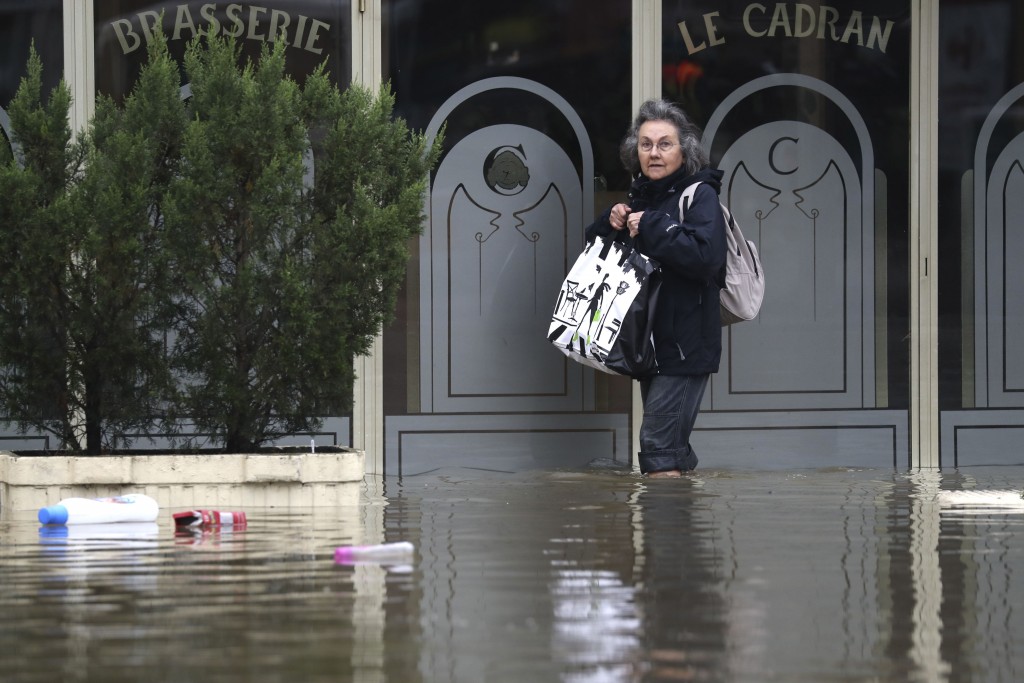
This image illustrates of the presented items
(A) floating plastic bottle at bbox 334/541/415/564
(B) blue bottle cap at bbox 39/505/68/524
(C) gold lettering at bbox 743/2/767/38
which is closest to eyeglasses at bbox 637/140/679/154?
(C) gold lettering at bbox 743/2/767/38

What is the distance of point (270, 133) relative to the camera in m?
5.96

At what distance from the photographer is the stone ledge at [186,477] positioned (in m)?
5.80

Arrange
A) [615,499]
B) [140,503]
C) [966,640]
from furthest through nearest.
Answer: [615,499] → [140,503] → [966,640]

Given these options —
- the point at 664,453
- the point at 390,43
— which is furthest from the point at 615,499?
the point at 390,43

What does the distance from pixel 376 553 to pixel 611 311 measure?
2736 mm

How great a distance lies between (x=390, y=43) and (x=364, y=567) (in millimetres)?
4402

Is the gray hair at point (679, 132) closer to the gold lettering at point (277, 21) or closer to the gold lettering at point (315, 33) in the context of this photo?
the gold lettering at point (315, 33)

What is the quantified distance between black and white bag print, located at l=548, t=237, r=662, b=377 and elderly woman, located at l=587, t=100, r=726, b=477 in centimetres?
9

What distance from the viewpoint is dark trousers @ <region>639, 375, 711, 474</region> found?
282 inches

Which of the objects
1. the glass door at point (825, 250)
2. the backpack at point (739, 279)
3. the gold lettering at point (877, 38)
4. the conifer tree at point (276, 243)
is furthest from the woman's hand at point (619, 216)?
the gold lettering at point (877, 38)

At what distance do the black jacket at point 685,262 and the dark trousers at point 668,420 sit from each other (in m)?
0.07

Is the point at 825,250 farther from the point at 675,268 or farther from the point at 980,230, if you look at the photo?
the point at 675,268

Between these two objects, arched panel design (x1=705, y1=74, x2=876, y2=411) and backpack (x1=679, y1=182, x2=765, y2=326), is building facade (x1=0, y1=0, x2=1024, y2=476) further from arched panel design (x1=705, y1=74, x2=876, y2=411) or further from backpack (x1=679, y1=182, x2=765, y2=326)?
backpack (x1=679, y1=182, x2=765, y2=326)

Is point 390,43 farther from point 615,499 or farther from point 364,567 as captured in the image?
point 364,567
